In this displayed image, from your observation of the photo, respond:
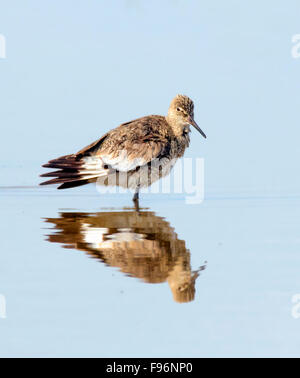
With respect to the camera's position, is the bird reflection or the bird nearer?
the bird reflection

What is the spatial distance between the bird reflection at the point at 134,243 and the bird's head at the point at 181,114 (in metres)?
1.95


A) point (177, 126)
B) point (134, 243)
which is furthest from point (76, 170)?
point (134, 243)

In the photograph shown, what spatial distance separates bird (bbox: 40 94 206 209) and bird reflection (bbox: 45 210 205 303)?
65cm

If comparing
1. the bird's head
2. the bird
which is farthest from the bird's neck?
the bird

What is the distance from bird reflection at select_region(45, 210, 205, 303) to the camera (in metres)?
7.91

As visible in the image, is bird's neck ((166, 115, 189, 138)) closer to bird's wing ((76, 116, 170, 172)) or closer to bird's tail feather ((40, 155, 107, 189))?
bird's wing ((76, 116, 170, 172))

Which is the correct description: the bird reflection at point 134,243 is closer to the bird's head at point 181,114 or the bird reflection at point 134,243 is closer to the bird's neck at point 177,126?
the bird's neck at point 177,126

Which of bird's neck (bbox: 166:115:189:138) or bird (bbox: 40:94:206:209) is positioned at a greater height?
bird's neck (bbox: 166:115:189:138)

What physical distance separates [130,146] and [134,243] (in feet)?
10.1

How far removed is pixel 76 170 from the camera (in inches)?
479

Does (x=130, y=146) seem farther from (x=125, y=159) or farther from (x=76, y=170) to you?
(x=76, y=170)

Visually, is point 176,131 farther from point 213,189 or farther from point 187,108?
point 213,189

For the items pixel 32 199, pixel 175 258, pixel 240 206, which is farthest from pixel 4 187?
pixel 175 258

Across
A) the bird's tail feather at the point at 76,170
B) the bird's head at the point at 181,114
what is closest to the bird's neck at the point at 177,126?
the bird's head at the point at 181,114
